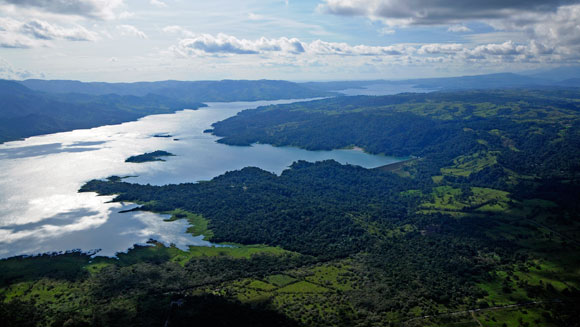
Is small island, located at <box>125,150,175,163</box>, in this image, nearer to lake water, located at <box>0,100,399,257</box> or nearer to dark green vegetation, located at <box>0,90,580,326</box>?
lake water, located at <box>0,100,399,257</box>

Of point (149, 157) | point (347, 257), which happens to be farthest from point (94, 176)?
point (347, 257)

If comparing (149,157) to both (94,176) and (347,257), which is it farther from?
(347,257)

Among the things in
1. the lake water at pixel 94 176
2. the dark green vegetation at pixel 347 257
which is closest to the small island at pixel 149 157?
the lake water at pixel 94 176

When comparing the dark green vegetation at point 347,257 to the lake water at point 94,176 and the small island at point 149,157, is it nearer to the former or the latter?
the lake water at point 94,176

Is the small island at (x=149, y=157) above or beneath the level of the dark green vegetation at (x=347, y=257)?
above

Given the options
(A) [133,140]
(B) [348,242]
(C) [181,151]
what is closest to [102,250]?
(B) [348,242]

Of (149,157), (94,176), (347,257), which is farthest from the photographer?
(149,157)

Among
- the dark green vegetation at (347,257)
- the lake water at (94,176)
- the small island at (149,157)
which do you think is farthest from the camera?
the small island at (149,157)
